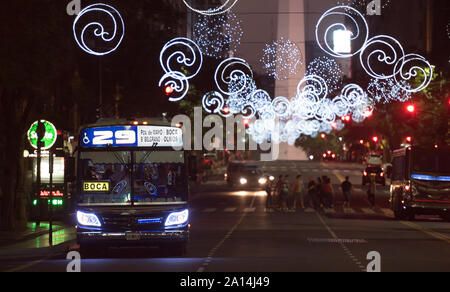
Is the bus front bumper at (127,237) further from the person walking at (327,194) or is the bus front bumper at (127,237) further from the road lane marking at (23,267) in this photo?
the person walking at (327,194)

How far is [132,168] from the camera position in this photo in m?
22.0

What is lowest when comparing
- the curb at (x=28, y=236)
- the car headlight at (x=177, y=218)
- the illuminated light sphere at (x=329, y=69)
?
the curb at (x=28, y=236)

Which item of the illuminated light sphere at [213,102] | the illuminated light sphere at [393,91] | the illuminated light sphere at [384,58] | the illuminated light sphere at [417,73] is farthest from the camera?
the illuminated light sphere at [393,91]

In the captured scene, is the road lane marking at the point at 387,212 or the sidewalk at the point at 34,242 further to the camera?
the road lane marking at the point at 387,212

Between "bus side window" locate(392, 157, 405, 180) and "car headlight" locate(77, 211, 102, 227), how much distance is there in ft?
75.5

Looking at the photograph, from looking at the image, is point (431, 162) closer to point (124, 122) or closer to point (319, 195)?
point (319, 195)

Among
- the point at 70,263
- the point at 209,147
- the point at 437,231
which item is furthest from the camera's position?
the point at 209,147

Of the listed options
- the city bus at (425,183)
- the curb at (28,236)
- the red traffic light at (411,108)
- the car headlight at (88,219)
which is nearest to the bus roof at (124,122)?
the car headlight at (88,219)

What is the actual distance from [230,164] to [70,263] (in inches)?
2200

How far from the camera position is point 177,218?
21734mm

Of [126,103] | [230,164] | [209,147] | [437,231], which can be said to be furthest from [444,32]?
[437,231]

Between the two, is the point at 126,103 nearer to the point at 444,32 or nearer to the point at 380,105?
the point at 380,105

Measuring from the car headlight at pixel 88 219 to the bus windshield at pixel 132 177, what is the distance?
26 centimetres

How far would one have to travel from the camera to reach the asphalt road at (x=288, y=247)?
19266 mm
